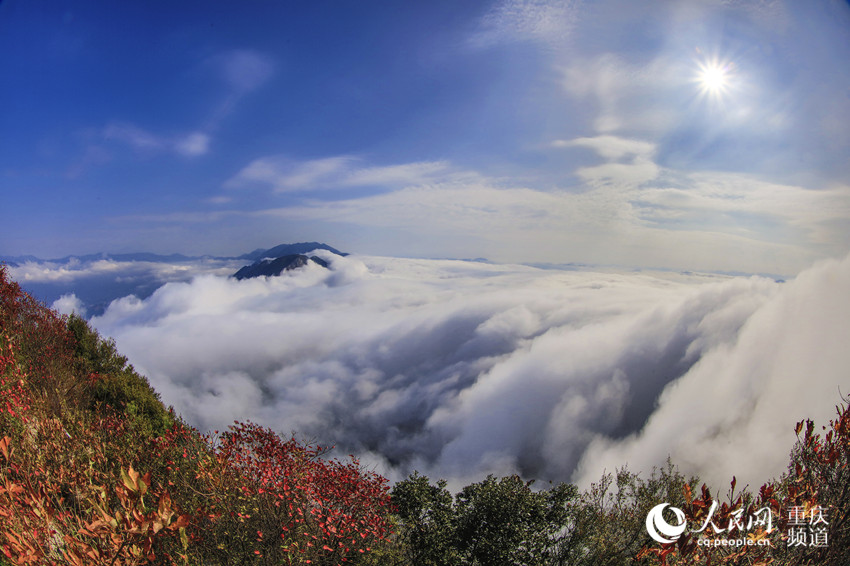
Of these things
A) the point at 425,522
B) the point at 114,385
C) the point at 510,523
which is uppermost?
the point at 114,385

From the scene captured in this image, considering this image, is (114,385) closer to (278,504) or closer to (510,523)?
(278,504)

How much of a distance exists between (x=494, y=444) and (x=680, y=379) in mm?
72206

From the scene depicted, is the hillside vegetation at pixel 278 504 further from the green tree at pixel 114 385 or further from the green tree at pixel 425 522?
the green tree at pixel 114 385

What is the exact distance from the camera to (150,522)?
344 cm

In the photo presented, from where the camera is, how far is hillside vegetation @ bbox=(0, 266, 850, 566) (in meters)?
5.02

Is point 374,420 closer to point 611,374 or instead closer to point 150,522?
point 611,374

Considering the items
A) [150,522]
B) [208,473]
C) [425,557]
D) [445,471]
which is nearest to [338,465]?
[208,473]

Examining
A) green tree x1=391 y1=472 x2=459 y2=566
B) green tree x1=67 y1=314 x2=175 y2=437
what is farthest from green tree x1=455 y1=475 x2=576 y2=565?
green tree x1=67 y1=314 x2=175 y2=437

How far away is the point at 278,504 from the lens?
417 inches

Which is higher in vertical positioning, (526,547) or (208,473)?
(208,473)

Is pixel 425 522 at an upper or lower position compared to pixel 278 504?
lower

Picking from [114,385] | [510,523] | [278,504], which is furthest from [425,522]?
[114,385]

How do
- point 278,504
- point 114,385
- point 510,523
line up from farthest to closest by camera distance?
point 114,385, point 510,523, point 278,504

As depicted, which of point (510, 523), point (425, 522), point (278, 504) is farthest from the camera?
point (425, 522)
